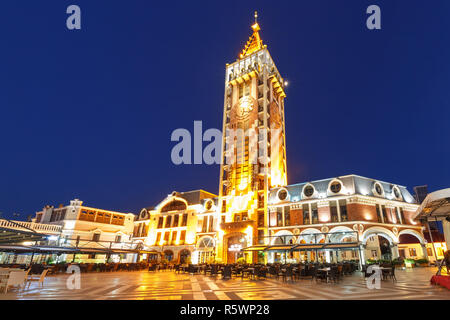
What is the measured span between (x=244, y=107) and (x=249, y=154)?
9.56m

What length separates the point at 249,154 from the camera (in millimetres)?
41219

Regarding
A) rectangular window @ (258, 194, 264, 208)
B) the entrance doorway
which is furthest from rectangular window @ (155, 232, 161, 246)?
rectangular window @ (258, 194, 264, 208)

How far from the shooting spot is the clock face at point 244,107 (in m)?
44.5

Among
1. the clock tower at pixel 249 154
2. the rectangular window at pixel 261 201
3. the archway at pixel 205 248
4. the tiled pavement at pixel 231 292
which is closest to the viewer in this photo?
the tiled pavement at pixel 231 292

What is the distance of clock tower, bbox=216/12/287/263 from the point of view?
36188 mm

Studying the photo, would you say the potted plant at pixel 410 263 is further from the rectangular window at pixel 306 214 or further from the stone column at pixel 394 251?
the rectangular window at pixel 306 214

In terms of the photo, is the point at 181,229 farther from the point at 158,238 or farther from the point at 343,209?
the point at 343,209

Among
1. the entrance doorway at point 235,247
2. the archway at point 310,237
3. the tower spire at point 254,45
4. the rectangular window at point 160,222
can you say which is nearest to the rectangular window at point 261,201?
the entrance doorway at point 235,247

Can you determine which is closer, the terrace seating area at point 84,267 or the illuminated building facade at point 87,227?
the terrace seating area at point 84,267

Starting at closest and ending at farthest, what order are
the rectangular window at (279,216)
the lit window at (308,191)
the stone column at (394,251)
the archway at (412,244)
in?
the stone column at (394,251)
the archway at (412,244)
the lit window at (308,191)
the rectangular window at (279,216)

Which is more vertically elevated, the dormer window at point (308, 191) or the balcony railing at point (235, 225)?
the dormer window at point (308, 191)

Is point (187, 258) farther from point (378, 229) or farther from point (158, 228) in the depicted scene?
point (378, 229)

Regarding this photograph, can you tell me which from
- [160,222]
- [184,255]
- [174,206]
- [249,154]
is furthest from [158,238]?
[249,154]

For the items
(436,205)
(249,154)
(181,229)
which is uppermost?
(249,154)
